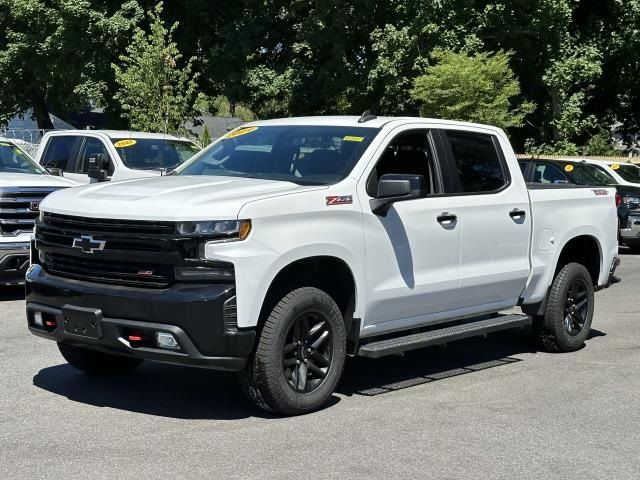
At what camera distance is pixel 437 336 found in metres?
7.15

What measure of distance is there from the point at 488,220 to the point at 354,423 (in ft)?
7.19

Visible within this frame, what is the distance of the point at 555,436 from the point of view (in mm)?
5973

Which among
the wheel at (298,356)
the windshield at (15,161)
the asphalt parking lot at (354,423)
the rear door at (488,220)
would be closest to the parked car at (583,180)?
the windshield at (15,161)

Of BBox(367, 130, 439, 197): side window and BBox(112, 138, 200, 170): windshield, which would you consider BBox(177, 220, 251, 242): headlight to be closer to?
BBox(367, 130, 439, 197): side window

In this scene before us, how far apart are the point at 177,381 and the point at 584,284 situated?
373 cm

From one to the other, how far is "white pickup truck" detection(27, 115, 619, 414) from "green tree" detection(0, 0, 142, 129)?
103 ft

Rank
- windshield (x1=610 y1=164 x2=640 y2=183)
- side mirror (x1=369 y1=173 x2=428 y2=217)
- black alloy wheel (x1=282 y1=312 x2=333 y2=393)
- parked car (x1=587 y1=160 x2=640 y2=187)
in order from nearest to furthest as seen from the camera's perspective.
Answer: black alloy wheel (x1=282 y1=312 x2=333 y2=393) < side mirror (x1=369 y1=173 x2=428 y2=217) < parked car (x1=587 y1=160 x2=640 y2=187) < windshield (x1=610 y1=164 x2=640 y2=183)

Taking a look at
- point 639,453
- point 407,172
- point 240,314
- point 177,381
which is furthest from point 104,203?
point 639,453

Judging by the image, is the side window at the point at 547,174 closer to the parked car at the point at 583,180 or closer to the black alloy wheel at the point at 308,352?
the parked car at the point at 583,180

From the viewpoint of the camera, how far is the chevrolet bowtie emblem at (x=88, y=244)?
19.9ft

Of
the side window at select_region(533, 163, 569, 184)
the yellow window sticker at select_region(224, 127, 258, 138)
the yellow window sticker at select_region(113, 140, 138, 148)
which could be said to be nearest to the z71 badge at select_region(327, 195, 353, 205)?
the yellow window sticker at select_region(224, 127, 258, 138)

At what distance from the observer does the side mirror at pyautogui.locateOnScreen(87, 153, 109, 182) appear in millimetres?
11805

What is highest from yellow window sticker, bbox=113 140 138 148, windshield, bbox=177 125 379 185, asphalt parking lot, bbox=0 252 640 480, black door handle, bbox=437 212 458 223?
windshield, bbox=177 125 379 185

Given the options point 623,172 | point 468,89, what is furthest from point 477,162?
point 468,89
